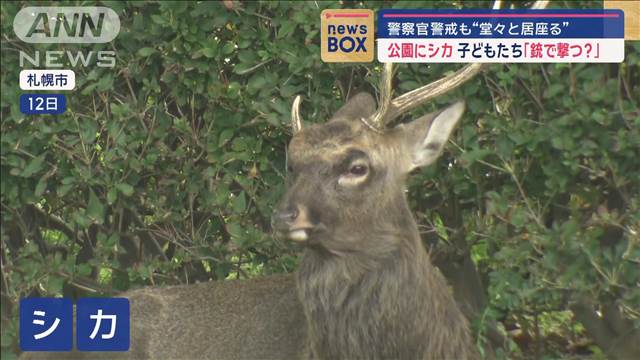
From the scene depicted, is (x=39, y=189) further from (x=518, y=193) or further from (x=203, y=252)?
(x=518, y=193)

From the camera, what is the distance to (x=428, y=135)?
522 cm

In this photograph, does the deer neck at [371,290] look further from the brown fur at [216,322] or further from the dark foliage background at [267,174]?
the dark foliage background at [267,174]

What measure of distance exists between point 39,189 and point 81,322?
0.95 m

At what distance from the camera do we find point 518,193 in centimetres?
607

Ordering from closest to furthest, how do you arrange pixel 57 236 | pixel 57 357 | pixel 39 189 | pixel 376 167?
pixel 376 167 → pixel 57 357 → pixel 39 189 → pixel 57 236

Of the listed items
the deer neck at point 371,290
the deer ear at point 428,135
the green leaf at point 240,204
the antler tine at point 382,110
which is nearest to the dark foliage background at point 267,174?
the green leaf at point 240,204

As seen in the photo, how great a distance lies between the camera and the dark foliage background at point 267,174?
586cm

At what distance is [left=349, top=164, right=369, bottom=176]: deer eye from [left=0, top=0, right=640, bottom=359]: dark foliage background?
3.63 ft

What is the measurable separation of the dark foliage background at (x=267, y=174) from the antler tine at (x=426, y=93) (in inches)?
20.6

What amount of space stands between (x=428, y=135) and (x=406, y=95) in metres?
0.20

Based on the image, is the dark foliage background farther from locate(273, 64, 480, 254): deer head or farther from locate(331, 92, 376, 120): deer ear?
locate(273, 64, 480, 254): deer head

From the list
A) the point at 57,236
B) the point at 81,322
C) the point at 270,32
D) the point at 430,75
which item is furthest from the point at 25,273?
the point at 430,75

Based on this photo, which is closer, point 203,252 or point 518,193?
point 518,193

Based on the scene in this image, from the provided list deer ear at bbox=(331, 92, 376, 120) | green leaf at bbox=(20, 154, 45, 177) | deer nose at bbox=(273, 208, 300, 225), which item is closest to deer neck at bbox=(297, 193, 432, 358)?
deer nose at bbox=(273, 208, 300, 225)
